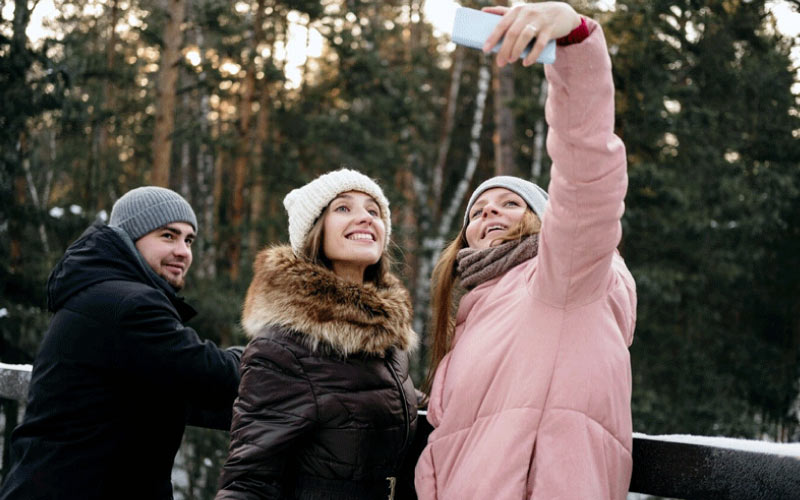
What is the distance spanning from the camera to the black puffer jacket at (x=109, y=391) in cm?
249

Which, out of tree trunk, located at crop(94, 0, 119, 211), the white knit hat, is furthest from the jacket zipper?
tree trunk, located at crop(94, 0, 119, 211)

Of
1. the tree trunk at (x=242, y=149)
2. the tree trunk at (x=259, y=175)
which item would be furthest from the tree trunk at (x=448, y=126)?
the tree trunk at (x=242, y=149)

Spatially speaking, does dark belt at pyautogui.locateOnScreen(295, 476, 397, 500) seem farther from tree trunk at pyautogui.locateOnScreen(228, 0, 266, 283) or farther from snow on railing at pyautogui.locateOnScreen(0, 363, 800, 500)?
tree trunk at pyautogui.locateOnScreen(228, 0, 266, 283)

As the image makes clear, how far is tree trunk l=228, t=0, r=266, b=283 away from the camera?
1934 cm

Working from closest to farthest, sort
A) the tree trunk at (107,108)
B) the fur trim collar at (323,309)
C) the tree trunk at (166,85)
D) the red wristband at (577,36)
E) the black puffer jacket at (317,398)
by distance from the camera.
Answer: the red wristband at (577,36) < the black puffer jacket at (317,398) < the fur trim collar at (323,309) < the tree trunk at (166,85) < the tree trunk at (107,108)

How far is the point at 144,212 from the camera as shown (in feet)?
9.96

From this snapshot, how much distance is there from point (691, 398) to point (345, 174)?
1645cm

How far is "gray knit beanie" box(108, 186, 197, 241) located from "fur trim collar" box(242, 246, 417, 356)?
2.55 feet

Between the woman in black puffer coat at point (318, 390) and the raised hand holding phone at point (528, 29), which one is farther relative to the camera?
the woman in black puffer coat at point (318, 390)

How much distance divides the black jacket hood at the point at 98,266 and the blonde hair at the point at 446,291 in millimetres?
1012

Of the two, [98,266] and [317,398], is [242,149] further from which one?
[317,398]

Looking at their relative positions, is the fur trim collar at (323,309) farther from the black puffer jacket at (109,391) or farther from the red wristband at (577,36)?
the red wristband at (577,36)

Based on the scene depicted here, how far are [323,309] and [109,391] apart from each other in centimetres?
86

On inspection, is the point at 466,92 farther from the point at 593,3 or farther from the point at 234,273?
the point at 234,273
